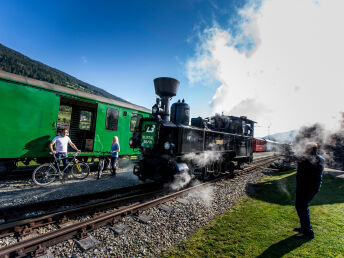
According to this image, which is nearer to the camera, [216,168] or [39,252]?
[39,252]

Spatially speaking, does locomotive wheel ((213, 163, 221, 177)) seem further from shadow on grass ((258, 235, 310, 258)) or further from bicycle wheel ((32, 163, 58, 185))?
bicycle wheel ((32, 163, 58, 185))

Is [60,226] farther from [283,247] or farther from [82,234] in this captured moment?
[283,247]

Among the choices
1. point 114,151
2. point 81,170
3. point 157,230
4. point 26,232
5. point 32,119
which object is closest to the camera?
point 26,232

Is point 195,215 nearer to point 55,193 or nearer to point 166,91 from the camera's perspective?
point 55,193

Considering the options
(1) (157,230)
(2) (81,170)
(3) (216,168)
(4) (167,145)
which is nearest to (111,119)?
(2) (81,170)

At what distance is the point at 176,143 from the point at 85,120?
294 inches

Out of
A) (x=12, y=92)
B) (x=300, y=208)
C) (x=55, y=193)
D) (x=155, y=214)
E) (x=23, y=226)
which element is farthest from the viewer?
(x=12, y=92)

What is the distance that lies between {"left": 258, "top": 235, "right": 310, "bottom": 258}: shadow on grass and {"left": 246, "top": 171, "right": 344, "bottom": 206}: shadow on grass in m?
2.52

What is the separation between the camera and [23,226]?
3547 mm

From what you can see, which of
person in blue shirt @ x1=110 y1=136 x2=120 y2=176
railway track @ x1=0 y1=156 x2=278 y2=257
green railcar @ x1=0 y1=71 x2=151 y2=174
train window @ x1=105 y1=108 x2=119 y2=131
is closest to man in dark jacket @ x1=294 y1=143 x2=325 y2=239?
railway track @ x1=0 y1=156 x2=278 y2=257

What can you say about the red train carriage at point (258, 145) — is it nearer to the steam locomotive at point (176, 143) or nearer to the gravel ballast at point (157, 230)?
the steam locomotive at point (176, 143)

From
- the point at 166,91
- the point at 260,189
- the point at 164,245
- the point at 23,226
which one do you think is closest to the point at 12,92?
the point at 23,226

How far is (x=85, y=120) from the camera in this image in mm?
11094

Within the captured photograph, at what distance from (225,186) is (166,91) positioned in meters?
5.09
